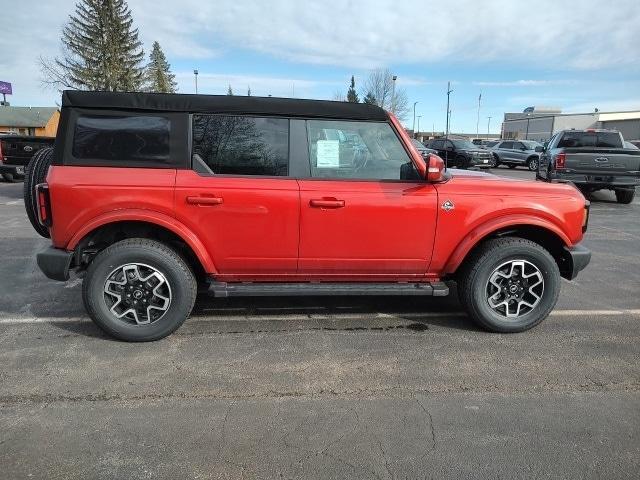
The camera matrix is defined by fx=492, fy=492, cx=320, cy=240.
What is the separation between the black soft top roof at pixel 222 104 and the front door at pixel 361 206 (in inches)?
Answer: 3.5

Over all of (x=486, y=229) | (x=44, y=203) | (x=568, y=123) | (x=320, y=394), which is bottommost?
(x=320, y=394)

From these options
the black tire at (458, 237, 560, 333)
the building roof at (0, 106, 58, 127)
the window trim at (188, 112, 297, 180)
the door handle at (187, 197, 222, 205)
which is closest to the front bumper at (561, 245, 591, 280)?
the black tire at (458, 237, 560, 333)

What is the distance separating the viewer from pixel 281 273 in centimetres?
406

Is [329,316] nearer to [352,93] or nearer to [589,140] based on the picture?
[589,140]

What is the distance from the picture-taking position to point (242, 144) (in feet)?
12.9

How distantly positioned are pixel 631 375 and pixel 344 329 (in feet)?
6.98

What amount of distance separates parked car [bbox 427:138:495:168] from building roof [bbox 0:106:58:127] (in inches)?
2160

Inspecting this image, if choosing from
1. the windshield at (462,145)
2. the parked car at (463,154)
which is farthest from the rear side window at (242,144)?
the windshield at (462,145)

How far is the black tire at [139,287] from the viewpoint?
12.3 ft

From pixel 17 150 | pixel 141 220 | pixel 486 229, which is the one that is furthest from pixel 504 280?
pixel 17 150

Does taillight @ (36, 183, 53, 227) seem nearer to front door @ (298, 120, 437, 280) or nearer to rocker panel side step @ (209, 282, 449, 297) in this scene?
rocker panel side step @ (209, 282, 449, 297)

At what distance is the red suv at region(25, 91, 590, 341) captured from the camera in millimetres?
3729

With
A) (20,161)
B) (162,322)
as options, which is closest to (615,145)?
(162,322)

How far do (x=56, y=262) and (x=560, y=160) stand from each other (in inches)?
472
